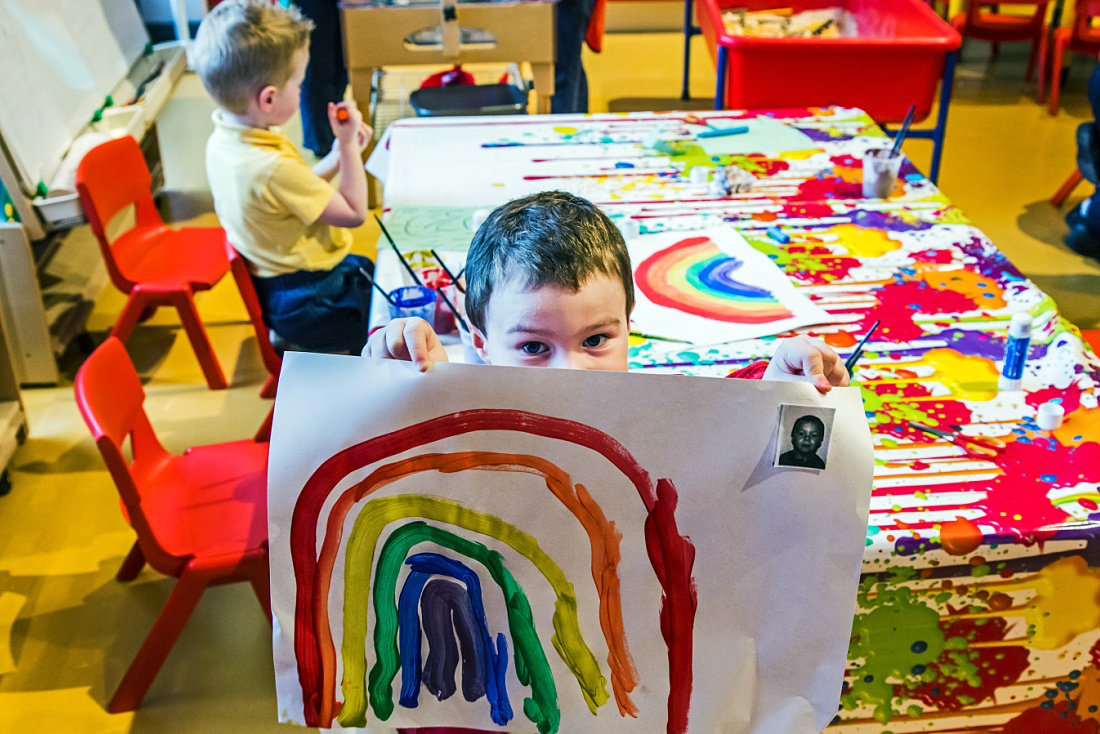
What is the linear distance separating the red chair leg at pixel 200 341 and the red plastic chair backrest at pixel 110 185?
0.15m

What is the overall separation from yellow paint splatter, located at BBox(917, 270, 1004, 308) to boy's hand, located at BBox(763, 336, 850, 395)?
670mm

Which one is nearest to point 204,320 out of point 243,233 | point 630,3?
point 243,233

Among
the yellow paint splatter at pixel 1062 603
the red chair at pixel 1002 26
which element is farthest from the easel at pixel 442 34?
the red chair at pixel 1002 26

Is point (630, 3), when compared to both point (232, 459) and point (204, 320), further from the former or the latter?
point (232, 459)

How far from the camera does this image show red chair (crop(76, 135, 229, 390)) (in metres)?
2.34

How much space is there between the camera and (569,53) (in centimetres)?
360

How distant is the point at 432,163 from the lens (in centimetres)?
211

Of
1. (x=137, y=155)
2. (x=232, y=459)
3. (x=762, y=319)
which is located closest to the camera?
(x=762, y=319)

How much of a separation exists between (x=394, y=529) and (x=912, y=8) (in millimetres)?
2717

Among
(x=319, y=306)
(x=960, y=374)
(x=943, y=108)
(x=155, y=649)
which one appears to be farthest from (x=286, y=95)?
(x=943, y=108)

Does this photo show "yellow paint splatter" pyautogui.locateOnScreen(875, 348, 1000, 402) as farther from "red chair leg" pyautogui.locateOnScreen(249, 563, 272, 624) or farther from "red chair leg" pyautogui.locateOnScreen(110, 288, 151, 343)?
"red chair leg" pyautogui.locateOnScreen(110, 288, 151, 343)

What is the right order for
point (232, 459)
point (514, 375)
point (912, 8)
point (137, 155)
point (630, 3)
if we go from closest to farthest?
point (514, 375)
point (232, 459)
point (137, 155)
point (912, 8)
point (630, 3)

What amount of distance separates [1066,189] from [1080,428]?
2689 millimetres

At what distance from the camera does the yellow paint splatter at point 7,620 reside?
1.82 metres
